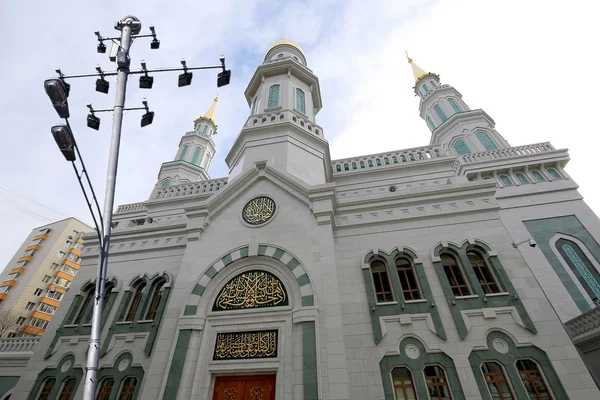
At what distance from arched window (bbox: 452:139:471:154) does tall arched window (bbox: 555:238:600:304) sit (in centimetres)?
791

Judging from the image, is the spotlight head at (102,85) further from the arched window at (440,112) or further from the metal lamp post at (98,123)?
the arched window at (440,112)

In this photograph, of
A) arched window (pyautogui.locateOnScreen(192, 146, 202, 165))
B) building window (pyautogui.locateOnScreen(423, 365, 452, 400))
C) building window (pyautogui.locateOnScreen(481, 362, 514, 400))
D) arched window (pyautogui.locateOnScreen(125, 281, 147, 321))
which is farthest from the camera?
arched window (pyautogui.locateOnScreen(192, 146, 202, 165))

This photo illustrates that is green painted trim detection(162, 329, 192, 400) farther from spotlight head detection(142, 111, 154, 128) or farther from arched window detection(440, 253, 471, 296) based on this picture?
arched window detection(440, 253, 471, 296)

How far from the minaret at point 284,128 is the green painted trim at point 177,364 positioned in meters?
6.63

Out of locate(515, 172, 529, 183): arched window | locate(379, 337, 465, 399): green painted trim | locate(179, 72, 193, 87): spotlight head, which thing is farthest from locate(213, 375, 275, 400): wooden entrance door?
locate(515, 172, 529, 183): arched window

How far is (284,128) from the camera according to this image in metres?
14.4

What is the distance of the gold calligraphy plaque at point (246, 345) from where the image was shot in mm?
8375

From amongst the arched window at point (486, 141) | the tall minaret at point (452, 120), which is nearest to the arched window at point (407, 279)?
the tall minaret at point (452, 120)

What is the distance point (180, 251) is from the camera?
12273 mm

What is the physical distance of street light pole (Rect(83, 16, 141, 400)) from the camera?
14.8ft

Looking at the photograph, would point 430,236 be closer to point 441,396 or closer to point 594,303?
point 441,396

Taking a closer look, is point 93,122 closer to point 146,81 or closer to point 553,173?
point 146,81

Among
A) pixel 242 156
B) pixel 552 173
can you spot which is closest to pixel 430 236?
pixel 242 156

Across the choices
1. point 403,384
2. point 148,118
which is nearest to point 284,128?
point 148,118
